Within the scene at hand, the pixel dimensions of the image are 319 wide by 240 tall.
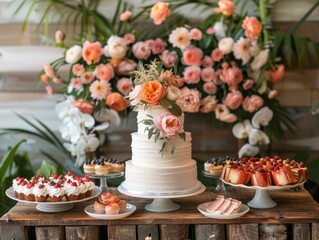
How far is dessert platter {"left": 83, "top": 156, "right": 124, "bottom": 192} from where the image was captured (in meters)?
2.32

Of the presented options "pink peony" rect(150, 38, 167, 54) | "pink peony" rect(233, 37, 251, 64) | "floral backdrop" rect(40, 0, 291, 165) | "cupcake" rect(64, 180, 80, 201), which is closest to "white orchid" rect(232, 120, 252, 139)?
"floral backdrop" rect(40, 0, 291, 165)

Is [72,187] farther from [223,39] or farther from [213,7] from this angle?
[213,7]

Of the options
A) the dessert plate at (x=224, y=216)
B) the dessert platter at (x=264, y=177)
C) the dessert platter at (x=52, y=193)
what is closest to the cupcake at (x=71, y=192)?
the dessert platter at (x=52, y=193)

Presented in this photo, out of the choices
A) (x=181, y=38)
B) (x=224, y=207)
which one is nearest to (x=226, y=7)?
(x=181, y=38)

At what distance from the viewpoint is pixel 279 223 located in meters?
1.98

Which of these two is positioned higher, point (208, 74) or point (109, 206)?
point (208, 74)

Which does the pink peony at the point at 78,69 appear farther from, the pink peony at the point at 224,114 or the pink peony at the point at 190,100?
the pink peony at the point at 224,114

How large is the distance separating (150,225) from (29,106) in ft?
4.86

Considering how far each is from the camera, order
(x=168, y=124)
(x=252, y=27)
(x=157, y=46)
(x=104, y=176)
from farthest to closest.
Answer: (x=157, y=46) → (x=252, y=27) → (x=104, y=176) → (x=168, y=124)

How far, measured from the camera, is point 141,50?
2822mm

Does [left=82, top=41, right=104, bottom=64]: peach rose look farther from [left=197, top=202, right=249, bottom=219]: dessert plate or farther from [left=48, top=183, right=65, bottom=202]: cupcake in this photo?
[left=197, top=202, right=249, bottom=219]: dessert plate

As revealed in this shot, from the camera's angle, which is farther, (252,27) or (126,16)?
(126,16)

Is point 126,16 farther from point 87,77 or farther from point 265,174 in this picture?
point 265,174

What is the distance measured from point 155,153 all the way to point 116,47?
37.2 inches
